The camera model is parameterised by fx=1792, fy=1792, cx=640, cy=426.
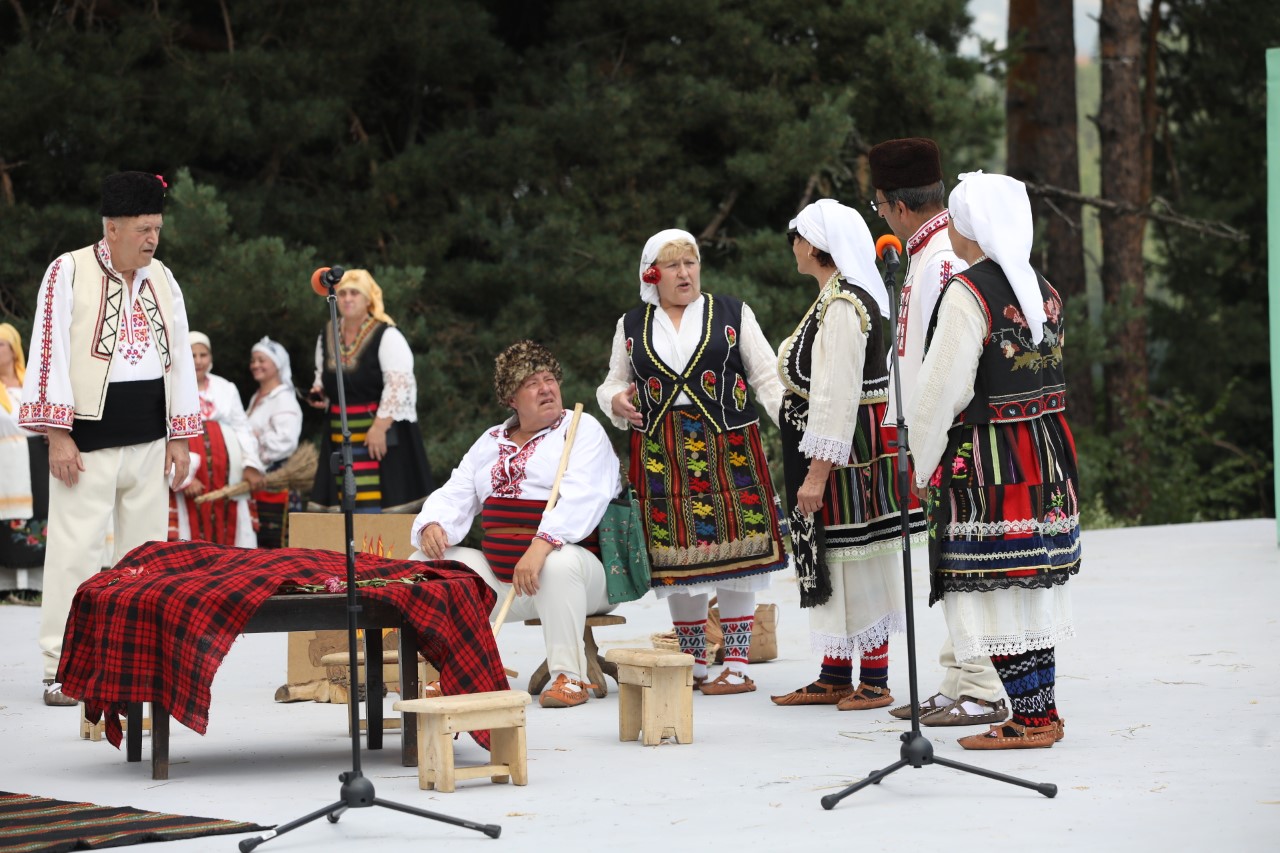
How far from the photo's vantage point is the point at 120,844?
4.09 m

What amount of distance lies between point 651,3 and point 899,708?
8637mm

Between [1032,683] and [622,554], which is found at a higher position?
[622,554]

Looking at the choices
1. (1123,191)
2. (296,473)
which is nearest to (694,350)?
(296,473)

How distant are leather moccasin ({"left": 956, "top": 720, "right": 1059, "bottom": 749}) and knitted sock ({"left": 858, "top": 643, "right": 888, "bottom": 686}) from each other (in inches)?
39.4

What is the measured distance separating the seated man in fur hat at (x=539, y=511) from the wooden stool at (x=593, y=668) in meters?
0.06

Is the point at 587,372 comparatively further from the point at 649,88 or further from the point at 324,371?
the point at 324,371

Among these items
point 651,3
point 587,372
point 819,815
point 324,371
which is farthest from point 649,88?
point 819,815

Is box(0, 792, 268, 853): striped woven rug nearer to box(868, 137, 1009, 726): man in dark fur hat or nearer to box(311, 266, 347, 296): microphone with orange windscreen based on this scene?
box(311, 266, 347, 296): microphone with orange windscreen

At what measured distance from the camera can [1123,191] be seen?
1719 cm

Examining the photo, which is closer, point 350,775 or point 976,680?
point 350,775

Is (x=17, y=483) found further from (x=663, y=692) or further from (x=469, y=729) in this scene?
(x=469, y=729)

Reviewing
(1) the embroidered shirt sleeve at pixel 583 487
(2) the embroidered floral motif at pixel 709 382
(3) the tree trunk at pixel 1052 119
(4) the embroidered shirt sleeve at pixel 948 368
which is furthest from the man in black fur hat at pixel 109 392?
(3) the tree trunk at pixel 1052 119

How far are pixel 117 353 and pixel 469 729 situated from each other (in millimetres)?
2456

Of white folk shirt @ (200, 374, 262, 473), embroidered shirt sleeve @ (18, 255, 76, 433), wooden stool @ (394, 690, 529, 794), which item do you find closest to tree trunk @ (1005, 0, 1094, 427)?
white folk shirt @ (200, 374, 262, 473)
